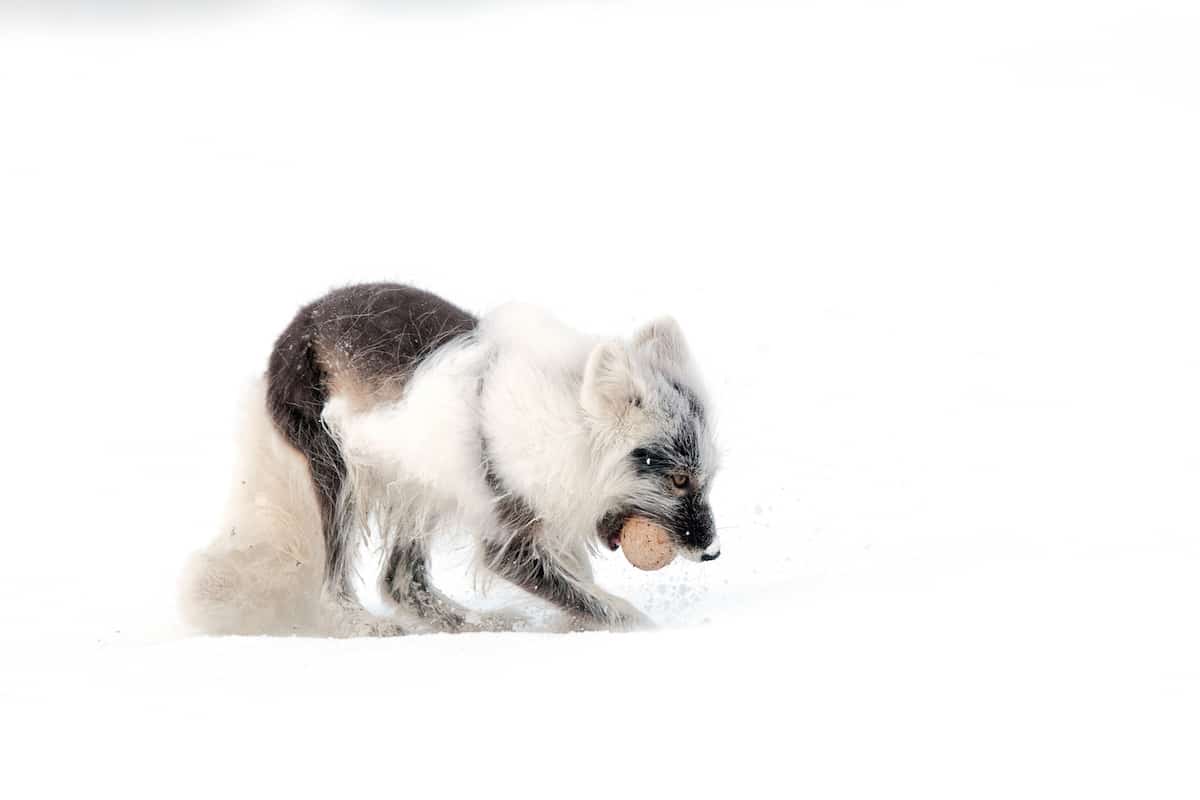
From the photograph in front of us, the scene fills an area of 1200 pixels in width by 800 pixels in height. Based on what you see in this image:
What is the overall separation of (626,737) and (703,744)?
22 cm

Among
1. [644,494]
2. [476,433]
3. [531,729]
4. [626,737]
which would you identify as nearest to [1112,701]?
[626,737]

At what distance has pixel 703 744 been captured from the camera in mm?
3330

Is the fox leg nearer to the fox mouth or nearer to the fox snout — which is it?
the fox mouth

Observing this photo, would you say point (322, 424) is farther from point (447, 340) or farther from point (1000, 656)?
point (1000, 656)

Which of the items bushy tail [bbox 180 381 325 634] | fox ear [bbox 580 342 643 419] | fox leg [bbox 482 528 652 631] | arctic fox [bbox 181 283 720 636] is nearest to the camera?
→ fox ear [bbox 580 342 643 419]

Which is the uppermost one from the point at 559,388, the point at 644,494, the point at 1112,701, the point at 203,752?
the point at 559,388

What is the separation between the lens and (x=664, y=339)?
5.58 m

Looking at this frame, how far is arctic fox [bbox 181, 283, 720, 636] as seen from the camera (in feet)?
17.6

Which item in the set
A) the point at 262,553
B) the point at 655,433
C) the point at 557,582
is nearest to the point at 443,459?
the point at 557,582

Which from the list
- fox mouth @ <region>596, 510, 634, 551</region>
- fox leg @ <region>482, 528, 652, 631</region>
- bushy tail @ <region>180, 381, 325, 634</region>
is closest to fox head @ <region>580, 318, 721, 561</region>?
fox mouth @ <region>596, 510, 634, 551</region>

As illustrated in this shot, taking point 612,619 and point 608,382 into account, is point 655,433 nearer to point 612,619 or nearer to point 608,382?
point 608,382

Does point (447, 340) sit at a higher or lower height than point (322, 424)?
higher

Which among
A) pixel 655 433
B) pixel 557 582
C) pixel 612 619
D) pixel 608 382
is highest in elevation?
pixel 608 382

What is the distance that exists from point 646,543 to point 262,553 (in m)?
1.90
